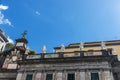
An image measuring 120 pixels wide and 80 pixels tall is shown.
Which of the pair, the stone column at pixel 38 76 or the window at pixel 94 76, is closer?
the window at pixel 94 76

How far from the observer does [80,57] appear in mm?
30016

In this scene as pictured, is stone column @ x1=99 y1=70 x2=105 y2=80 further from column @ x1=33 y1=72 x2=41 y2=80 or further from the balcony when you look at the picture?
column @ x1=33 y1=72 x2=41 y2=80

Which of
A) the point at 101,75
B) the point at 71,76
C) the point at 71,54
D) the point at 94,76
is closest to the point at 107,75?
the point at 101,75

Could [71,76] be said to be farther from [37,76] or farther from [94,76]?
[37,76]

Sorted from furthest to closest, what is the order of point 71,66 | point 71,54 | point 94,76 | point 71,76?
point 71,54, point 71,66, point 71,76, point 94,76

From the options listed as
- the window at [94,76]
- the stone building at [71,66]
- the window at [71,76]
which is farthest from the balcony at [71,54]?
the window at [94,76]

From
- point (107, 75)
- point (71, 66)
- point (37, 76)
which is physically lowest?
point (37, 76)

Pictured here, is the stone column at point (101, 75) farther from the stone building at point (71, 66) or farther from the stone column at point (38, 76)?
the stone column at point (38, 76)

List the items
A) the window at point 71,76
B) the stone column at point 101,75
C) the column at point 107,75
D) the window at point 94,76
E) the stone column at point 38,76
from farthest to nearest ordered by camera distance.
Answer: the stone column at point 38,76, the window at point 71,76, the window at point 94,76, the stone column at point 101,75, the column at point 107,75

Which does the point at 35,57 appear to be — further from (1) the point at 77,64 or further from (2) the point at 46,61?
(1) the point at 77,64

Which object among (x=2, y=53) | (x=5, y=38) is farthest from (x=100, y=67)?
(x=5, y=38)

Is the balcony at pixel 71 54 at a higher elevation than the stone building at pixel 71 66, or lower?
higher

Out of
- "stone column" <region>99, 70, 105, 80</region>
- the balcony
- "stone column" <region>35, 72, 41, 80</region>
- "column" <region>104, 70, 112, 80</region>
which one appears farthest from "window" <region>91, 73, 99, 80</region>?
"stone column" <region>35, 72, 41, 80</region>

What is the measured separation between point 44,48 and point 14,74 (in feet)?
21.3
